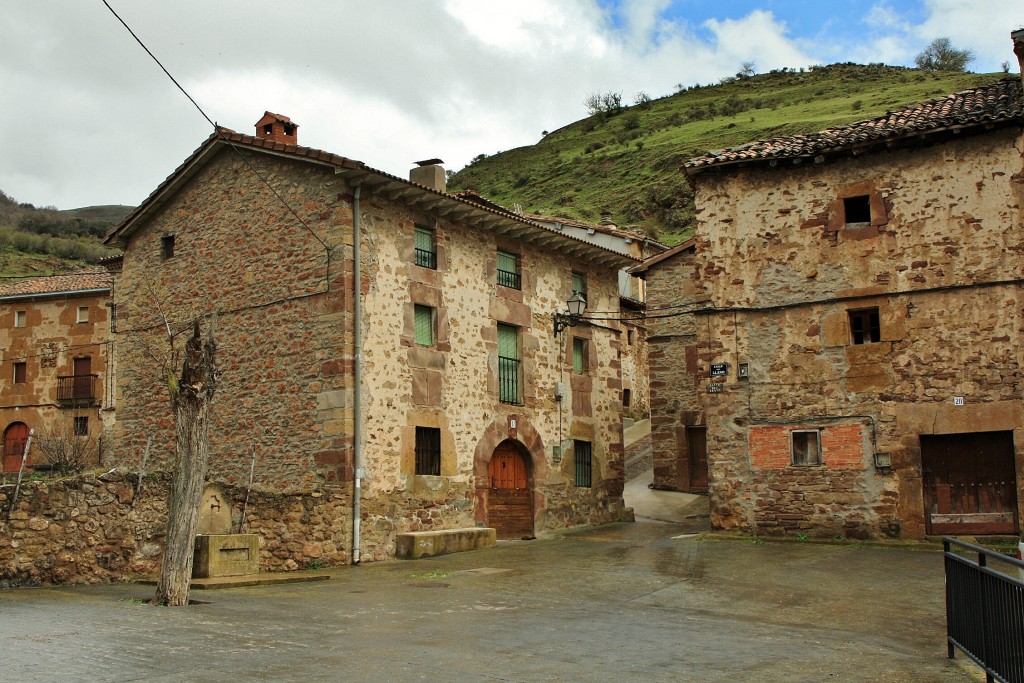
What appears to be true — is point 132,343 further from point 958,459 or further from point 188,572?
point 958,459

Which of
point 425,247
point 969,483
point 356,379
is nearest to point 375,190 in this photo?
point 425,247

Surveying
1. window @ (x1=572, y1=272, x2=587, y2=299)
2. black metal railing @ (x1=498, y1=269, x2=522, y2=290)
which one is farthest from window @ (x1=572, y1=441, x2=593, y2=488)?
black metal railing @ (x1=498, y1=269, x2=522, y2=290)

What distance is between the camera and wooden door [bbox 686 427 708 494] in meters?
26.2

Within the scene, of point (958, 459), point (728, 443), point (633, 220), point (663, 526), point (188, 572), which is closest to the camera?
point (188, 572)

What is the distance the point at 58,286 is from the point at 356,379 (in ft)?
76.2

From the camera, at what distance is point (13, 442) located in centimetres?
3644

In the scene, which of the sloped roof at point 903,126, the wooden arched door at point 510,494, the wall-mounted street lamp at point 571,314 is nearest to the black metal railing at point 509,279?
the wall-mounted street lamp at point 571,314

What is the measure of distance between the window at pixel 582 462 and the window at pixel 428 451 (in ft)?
15.7

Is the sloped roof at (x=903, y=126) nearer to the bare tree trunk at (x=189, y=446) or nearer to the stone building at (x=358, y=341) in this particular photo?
the stone building at (x=358, y=341)

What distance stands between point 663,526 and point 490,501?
4.29 metres

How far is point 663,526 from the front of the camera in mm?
21969

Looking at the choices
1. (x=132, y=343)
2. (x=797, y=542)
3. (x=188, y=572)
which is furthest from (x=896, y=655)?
(x=132, y=343)

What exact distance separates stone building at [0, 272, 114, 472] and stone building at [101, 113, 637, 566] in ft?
48.2

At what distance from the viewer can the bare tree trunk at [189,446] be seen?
11.6m
